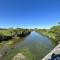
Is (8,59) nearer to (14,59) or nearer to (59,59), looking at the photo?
(14,59)

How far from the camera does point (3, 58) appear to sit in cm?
2811

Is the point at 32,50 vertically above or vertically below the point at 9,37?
below

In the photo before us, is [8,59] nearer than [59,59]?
No

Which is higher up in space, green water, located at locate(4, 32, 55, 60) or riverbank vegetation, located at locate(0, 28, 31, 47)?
riverbank vegetation, located at locate(0, 28, 31, 47)

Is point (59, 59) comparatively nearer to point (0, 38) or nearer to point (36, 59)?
point (36, 59)

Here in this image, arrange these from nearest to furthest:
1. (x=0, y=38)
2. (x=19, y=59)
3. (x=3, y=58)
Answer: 1. (x=19, y=59)
2. (x=3, y=58)
3. (x=0, y=38)

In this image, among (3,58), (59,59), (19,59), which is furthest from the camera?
(3,58)

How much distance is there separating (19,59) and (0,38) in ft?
122

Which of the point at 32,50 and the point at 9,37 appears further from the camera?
the point at 9,37

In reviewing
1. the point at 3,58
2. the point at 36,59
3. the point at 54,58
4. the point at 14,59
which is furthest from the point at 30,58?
the point at 54,58

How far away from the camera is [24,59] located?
26.3m

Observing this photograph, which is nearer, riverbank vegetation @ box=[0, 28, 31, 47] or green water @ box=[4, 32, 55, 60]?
green water @ box=[4, 32, 55, 60]

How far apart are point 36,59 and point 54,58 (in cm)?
1025

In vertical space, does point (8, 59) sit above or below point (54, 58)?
below
